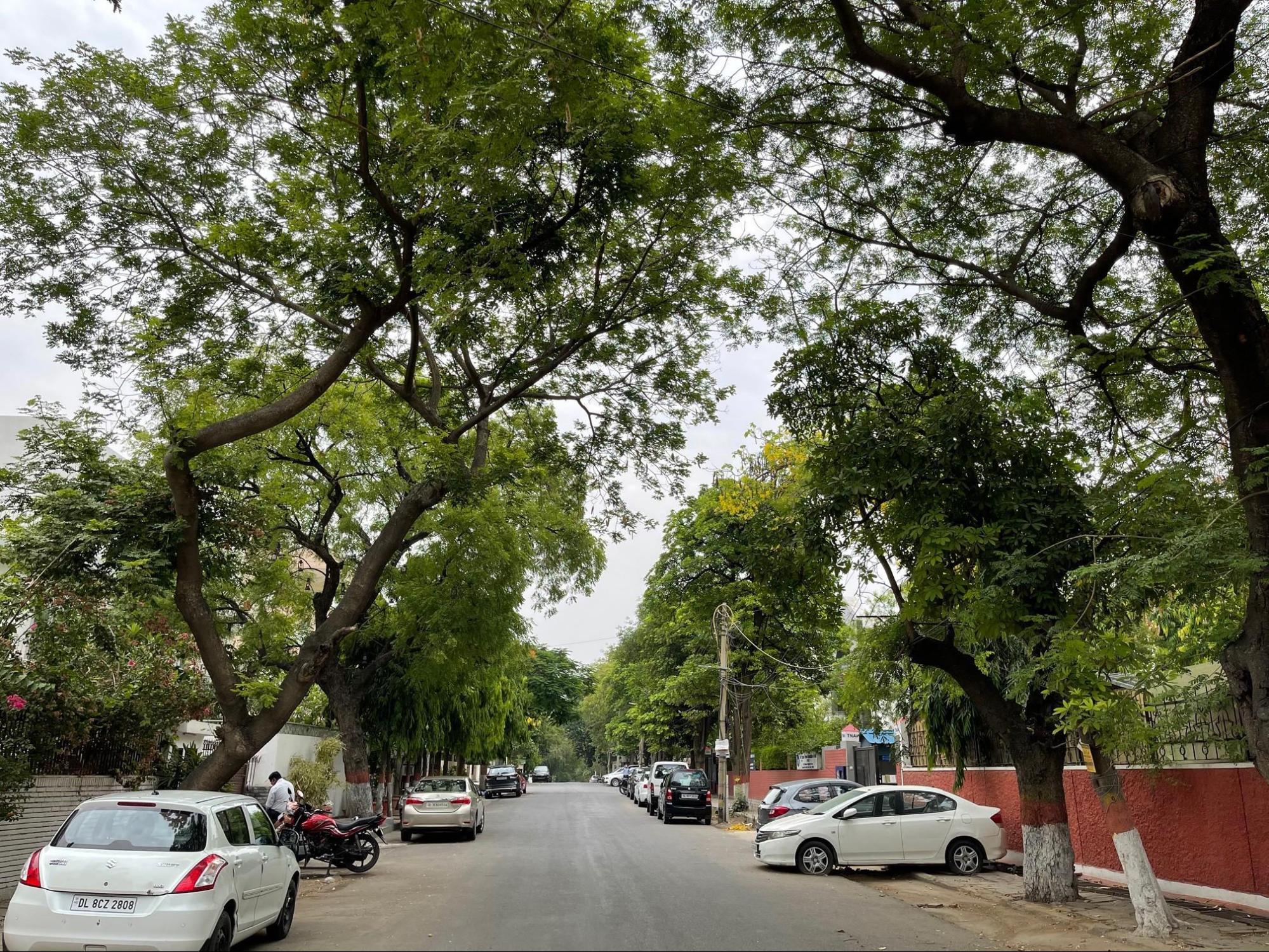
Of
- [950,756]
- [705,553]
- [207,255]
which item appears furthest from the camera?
[705,553]

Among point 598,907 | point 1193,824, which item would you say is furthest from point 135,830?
point 1193,824

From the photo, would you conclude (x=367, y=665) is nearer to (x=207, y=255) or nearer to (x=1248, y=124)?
(x=207, y=255)

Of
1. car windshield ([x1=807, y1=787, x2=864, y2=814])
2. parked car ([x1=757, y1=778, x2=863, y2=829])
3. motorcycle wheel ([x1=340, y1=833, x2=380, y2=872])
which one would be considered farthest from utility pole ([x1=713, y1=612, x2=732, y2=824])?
motorcycle wheel ([x1=340, y1=833, x2=380, y2=872])

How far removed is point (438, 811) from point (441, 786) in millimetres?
1040

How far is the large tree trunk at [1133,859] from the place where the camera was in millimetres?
9555

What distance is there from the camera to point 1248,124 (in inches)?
403

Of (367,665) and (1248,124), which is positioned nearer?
(1248,124)

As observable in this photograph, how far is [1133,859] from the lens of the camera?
9.82 metres

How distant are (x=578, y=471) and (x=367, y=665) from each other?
963 cm

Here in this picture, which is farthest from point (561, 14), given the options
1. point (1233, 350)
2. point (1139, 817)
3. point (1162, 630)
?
point (1162, 630)

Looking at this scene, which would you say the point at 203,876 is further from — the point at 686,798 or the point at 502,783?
the point at 502,783

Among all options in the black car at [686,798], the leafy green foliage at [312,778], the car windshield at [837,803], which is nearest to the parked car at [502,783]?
the black car at [686,798]

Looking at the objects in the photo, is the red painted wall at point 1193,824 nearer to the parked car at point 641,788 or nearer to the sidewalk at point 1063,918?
the sidewalk at point 1063,918

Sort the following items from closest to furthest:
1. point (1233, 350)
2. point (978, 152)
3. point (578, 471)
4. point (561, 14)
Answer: point (1233, 350), point (561, 14), point (978, 152), point (578, 471)
